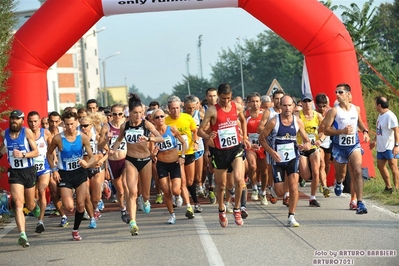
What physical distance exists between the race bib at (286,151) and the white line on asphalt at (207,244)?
1.56 meters

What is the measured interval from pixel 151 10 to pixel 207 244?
7.77 meters

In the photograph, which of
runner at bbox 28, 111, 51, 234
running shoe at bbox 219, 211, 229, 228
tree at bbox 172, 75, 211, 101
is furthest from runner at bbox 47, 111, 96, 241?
tree at bbox 172, 75, 211, 101

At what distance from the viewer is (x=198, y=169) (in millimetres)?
14422

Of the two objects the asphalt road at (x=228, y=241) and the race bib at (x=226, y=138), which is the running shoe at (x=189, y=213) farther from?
the race bib at (x=226, y=138)

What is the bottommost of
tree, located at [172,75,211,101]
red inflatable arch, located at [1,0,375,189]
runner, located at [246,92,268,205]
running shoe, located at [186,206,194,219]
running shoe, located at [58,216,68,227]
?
running shoe, located at [58,216,68,227]

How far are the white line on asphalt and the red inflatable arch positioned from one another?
5391mm

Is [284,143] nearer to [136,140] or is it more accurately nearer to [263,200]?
[136,140]

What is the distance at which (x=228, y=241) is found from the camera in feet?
33.3

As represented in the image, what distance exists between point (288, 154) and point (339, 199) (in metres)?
3.50

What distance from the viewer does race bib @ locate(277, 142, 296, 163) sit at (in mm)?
11375

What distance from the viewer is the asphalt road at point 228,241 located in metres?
8.79

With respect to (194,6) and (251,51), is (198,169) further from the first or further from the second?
(251,51)

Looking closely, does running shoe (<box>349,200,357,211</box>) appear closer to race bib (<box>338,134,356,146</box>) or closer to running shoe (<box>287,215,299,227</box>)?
race bib (<box>338,134,356,146</box>)

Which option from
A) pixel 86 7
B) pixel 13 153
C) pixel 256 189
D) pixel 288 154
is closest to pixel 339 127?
pixel 288 154
